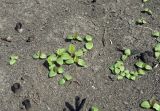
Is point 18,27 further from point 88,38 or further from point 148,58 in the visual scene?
point 148,58

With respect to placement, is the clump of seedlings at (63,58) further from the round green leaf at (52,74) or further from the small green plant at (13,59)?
the small green plant at (13,59)

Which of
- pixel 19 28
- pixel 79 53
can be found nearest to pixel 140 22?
pixel 79 53

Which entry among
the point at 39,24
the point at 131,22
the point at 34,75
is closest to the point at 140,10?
the point at 131,22

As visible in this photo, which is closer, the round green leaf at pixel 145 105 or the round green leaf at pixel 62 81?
the round green leaf at pixel 145 105

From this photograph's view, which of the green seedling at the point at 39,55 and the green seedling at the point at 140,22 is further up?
the green seedling at the point at 140,22

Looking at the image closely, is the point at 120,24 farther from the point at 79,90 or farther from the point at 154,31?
the point at 79,90

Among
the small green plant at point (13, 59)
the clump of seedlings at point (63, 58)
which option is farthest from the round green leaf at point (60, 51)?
the small green plant at point (13, 59)
